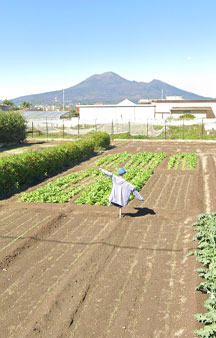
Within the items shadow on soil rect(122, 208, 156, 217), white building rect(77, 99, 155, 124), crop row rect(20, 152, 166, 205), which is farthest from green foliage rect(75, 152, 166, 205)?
white building rect(77, 99, 155, 124)

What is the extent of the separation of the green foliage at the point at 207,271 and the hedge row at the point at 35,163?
7.62 metres

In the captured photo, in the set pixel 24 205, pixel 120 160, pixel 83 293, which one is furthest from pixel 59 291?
pixel 120 160

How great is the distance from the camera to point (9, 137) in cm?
Answer: 3005

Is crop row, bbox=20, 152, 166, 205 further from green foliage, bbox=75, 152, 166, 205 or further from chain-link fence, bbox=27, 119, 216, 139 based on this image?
chain-link fence, bbox=27, 119, 216, 139

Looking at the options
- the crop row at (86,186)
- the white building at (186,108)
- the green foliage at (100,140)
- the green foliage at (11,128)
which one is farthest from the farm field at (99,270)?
the white building at (186,108)

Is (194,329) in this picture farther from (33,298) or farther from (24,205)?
(24,205)

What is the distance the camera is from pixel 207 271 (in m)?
6.23

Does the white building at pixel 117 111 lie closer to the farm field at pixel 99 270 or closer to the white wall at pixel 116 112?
the white wall at pixel 116 112

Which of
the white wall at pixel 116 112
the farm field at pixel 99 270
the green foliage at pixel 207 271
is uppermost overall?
the white wall at pixel 116 112

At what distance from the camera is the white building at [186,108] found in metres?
57.7

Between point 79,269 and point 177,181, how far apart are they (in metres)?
8.86

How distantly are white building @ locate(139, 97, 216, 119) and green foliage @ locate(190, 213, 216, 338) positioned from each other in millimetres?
48714

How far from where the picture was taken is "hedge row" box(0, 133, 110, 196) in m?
13.3

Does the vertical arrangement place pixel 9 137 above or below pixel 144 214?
above
